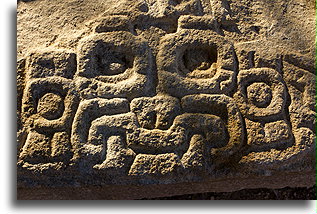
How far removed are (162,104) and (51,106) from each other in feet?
1.05

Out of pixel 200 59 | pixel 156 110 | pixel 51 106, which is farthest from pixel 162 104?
Result: pixel 51 106

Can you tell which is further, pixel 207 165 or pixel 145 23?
pixel 145 23

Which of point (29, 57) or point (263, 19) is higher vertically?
point (263, 19)

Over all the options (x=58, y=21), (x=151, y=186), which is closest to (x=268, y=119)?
(x=151, y=186)

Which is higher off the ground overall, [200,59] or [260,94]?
[200,59]

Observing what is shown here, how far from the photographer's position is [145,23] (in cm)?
113

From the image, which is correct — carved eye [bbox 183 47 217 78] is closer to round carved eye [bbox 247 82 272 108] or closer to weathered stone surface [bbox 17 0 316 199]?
weathered stone surface [bbox 17 0 316 199]

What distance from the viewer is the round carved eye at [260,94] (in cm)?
106

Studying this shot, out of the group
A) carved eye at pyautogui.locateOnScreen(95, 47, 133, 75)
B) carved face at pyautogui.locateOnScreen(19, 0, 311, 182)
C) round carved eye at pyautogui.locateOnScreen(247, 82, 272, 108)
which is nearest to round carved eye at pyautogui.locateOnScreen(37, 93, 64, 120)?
carved face at pyautogui.locateOnScreen(19, 0, 311, 182)

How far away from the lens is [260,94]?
1.06 m

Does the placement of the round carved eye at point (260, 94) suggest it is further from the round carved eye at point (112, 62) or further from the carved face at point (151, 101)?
the round carved eye at point (112, 62)

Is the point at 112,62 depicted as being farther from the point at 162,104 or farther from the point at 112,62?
the point at 162,104

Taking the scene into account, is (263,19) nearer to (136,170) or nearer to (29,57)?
(136,170)

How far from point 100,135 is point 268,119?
0.48 metres
